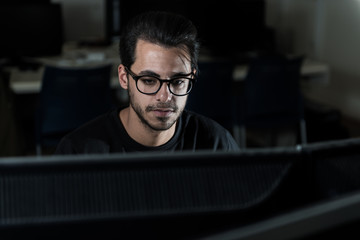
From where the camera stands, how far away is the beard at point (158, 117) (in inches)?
47.9

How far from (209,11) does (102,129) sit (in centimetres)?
260

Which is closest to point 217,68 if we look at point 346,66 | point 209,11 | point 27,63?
point 209,11

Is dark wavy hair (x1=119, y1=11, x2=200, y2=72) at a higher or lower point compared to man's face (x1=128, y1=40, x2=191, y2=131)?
higher

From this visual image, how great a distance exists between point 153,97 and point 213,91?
185 centimetres

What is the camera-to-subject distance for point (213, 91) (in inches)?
119

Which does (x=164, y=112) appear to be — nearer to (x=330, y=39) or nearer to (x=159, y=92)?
(x=159, y=92)

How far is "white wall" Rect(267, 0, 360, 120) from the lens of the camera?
4364 millimetres

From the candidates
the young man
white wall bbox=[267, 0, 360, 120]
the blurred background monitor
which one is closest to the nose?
the young man

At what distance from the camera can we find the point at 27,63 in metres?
3.38

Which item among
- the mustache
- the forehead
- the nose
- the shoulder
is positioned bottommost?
the shoulder

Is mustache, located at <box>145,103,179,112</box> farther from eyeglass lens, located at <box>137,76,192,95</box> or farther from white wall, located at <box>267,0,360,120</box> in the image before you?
white wall, located at <box>267,0,360,120</box>

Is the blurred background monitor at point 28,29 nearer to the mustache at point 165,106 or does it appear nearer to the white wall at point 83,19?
the white wall at point 83,19

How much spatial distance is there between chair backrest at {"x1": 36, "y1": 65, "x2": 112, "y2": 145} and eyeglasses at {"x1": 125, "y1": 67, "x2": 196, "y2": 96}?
1558 mm

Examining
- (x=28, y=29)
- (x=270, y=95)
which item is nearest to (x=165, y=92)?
(x=270, y=95)
